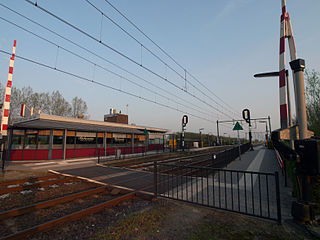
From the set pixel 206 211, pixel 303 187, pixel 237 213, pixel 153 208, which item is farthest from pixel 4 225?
pixel 303 187

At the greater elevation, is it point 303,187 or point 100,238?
point 303,187

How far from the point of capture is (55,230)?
3.34 m

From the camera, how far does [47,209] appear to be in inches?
178

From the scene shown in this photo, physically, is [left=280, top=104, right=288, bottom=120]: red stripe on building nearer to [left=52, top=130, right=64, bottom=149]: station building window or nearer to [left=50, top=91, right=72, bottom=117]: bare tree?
[left=52, top=130, right=64, bottom=149]: station building window

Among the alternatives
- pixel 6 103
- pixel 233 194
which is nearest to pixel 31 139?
pixel 6 103

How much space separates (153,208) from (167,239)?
1.42 meters

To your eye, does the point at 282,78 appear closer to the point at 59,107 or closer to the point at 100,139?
the point at 100,139

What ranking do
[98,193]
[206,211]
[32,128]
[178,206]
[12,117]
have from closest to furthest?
[206,211] < [178,206] < [98,193] < [32,128] < [12,117]

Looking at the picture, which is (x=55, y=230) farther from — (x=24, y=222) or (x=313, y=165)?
(x=313, y=165)

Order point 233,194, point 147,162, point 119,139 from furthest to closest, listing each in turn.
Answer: point 119,139
point 147,162
point 233,194

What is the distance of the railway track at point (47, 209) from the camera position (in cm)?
338

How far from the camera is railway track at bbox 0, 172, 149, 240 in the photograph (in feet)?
11.1

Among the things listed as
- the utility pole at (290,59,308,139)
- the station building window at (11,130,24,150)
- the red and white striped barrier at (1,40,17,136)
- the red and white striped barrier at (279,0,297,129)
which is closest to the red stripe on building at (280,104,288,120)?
the red and white striped barrier at (279,0,297,129)

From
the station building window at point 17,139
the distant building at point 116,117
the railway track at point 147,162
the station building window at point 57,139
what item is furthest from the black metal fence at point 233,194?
the distant building at point 116,117
